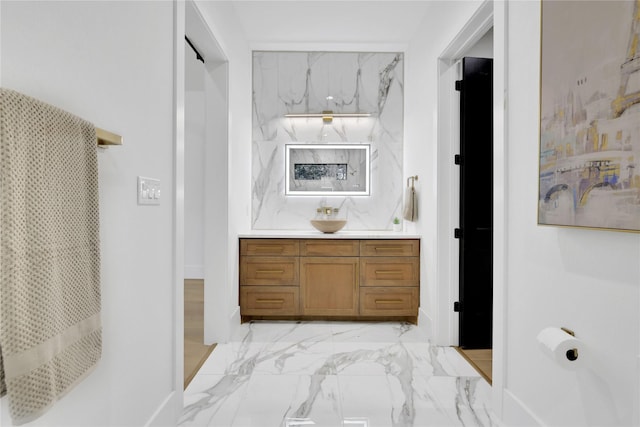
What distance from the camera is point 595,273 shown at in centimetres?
125

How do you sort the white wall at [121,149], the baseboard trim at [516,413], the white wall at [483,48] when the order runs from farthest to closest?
the white wall at [483,48], the baseboard trim at [516,413], the white wall at [121,149]

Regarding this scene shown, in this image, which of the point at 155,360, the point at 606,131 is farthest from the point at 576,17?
the point at 155,360

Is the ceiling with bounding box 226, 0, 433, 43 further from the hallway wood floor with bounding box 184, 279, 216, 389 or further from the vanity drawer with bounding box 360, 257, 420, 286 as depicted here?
the hallway wood floor with bounding box 184, 279, 216, 389

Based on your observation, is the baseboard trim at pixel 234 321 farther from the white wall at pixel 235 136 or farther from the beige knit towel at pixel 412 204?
the beige knit towel at pixel 412 204

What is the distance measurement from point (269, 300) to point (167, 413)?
1.66m

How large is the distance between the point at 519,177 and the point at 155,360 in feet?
6.16

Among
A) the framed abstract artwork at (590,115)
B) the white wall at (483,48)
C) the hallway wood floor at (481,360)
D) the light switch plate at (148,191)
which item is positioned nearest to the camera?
the framed abstract artwork at (590,115)

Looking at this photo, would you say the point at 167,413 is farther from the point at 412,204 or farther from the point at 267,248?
the point at 412,204

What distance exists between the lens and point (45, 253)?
0.88 meters

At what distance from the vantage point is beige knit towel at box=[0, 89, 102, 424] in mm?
781

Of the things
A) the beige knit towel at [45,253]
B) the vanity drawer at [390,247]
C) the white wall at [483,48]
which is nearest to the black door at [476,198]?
the white wall at [483,48]

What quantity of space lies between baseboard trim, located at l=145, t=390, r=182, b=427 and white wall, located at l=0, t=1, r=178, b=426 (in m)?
0.02

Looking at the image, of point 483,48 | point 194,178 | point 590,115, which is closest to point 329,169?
point 483,48

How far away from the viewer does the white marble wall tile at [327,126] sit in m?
3.94
